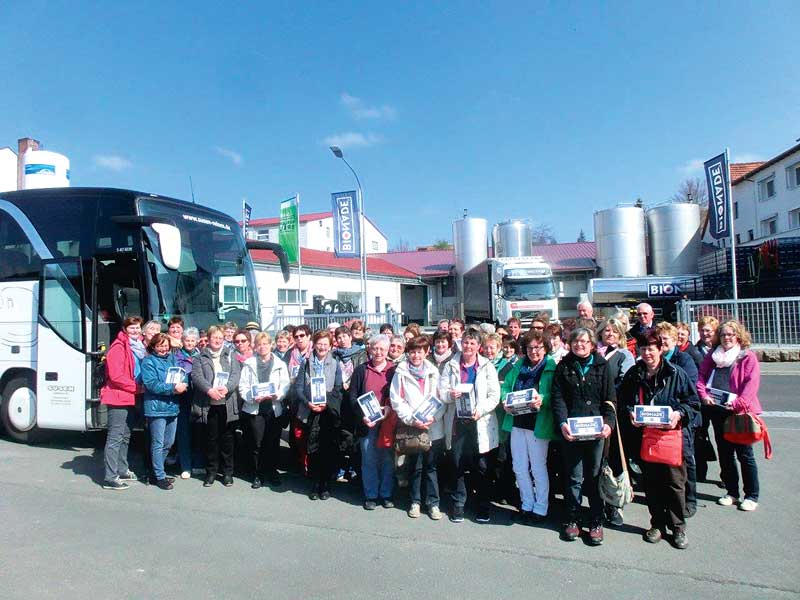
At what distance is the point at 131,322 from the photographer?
650 centimetres

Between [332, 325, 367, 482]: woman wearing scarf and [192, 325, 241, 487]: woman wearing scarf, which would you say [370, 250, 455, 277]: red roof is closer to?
[332, 325, 367, 482]: woman wearing scarf

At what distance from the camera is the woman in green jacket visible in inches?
197

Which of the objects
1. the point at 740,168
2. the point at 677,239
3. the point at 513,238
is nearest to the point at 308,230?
the point at 513,238

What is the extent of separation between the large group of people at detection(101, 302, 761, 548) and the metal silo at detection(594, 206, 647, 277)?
3056 centimetres

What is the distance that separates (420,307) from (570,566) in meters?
39.3

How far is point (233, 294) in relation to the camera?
8.83 meters

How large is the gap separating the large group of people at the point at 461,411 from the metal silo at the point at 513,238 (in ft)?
102

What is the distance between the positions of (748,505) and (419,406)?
10.2 feet

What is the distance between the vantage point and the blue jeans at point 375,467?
563cm

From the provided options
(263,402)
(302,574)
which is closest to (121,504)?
(263,402)

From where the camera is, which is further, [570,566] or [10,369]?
[10,369]

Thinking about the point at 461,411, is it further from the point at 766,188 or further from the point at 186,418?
the point at 766,188

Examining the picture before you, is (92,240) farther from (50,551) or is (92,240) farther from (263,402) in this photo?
(50,551)

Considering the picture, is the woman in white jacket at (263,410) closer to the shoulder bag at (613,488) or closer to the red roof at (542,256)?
the shoulder bag at (613,488)
